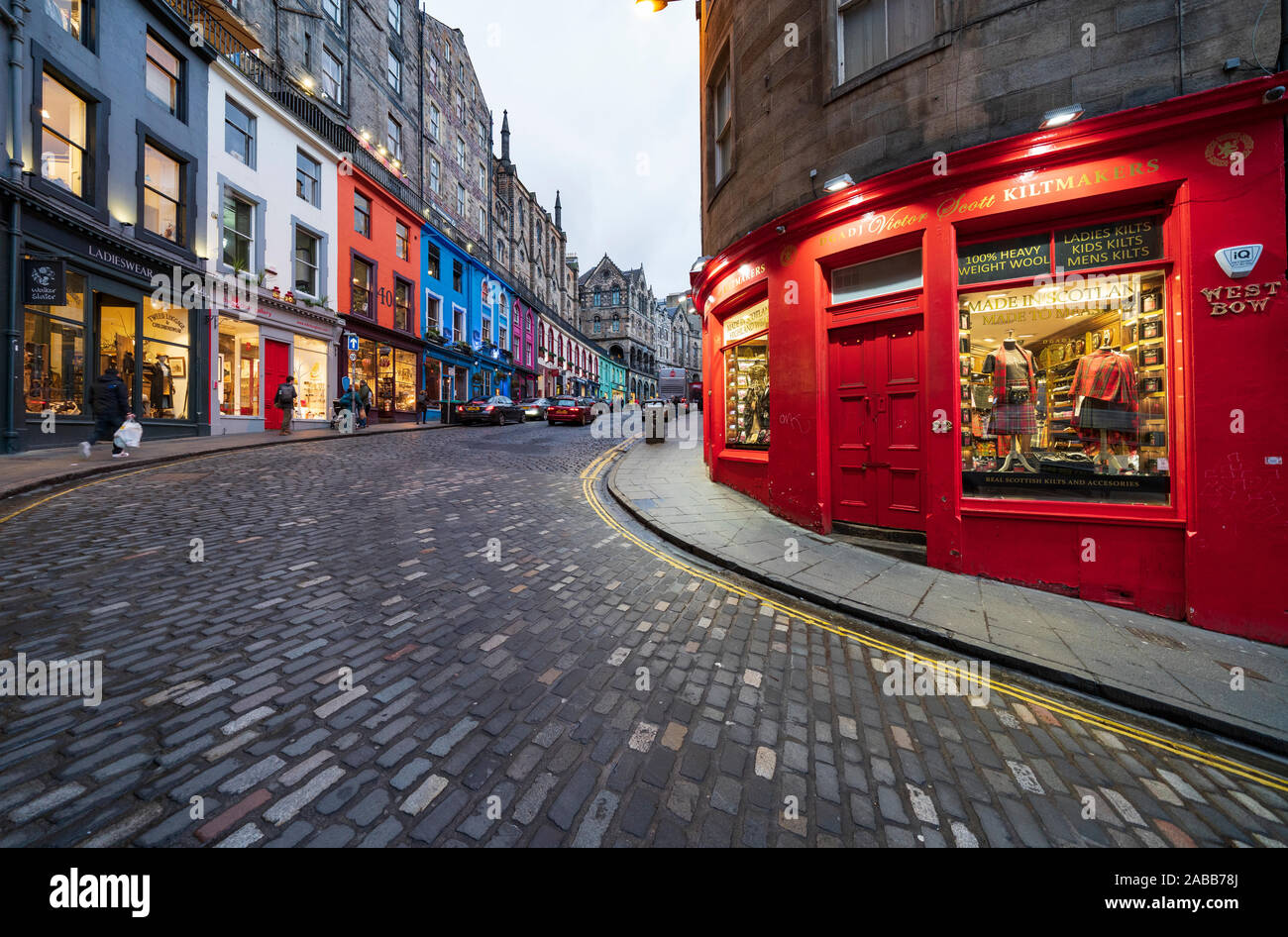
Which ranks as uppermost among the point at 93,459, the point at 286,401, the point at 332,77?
the point at 332,77

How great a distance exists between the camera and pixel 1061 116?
4.58 meters

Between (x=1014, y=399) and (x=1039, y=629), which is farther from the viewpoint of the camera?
(x=1014, y=399)

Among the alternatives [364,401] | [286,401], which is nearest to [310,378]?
[364,401]

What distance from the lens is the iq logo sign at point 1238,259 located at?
13.6 feet

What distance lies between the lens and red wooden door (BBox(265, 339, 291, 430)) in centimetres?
1670

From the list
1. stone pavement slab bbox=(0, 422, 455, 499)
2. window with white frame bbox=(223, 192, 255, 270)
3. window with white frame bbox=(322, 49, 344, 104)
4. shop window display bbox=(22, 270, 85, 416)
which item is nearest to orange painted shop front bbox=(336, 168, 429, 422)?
window with white frame bbox=(322, 49, 344, 104)

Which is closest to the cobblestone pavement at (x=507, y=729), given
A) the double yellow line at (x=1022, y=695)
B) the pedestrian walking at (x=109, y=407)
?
the double yellow line at (x=1022, y=695)

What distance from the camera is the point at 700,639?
352 centimetres

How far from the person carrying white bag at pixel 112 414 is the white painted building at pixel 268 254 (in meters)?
4.44

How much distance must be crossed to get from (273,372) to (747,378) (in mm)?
17649

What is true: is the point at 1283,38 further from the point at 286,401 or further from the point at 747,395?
the point at 286,401

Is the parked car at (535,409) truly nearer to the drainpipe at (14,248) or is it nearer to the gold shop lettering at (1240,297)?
the drainpipe at (14,248)
